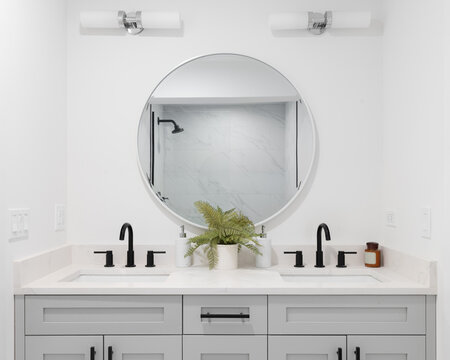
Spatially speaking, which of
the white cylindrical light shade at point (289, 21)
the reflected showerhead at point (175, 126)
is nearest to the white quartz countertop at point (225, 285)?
the reflected showerhead at point (175, 126)

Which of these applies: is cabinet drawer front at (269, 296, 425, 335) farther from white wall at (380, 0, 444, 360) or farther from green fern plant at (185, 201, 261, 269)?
green fern plant at (185, 201, 261, 269)

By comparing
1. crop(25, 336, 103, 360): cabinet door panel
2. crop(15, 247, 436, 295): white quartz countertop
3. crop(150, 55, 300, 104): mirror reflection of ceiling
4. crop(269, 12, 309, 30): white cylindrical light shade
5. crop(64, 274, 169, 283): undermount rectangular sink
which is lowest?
crop(25, 336, 103, 360): cabinet door panel

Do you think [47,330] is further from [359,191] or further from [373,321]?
[359,191]

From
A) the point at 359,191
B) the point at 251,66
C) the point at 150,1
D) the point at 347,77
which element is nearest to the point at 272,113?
the point at 251,66

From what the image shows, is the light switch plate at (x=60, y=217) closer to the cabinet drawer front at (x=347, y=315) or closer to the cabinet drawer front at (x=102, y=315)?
the cabinet drawer front at (x=102, y=315)

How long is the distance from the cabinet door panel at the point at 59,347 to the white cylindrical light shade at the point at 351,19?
6.21ft

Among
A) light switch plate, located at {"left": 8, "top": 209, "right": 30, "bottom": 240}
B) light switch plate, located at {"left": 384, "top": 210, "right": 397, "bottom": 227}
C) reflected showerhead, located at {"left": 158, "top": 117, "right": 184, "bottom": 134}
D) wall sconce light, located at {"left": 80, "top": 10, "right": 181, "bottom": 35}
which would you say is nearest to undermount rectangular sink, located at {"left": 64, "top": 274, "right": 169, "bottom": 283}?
light switch plate, located at {"left": 8, "top": 209, "right": 30, "bottom": 240}

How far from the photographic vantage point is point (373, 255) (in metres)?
2.28

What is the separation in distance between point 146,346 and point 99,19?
1.61 m

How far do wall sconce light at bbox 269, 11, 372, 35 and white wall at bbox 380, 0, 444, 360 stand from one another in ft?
0.49

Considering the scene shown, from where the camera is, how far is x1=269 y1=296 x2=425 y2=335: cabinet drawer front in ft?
5.98

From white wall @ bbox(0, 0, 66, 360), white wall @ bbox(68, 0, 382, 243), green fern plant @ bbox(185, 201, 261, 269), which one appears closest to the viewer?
white wall @ bbox(0, 0, 66, 360)

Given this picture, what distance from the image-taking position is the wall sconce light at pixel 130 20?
229 centimetres

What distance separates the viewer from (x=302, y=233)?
7.80 ft
